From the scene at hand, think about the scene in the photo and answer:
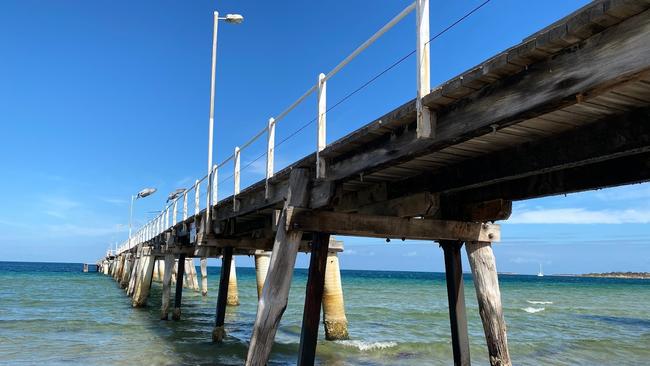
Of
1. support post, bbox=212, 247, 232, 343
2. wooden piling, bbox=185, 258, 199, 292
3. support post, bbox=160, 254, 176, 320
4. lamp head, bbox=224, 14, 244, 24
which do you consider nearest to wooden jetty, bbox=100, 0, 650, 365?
support post, bbox=212, 247, 232, 343

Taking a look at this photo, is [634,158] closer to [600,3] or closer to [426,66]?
[426,66]

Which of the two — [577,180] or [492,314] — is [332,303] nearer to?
[492,314]

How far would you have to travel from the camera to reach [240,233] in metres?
14.0

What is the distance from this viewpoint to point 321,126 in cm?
688

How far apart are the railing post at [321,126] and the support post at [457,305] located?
8.82 ft

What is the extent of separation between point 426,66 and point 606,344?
14324mm

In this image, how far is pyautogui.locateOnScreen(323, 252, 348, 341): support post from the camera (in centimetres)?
1387

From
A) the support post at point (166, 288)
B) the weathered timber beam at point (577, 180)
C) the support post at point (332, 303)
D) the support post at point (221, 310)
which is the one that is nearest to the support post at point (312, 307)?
the weathered timber beam at point (577, 180)

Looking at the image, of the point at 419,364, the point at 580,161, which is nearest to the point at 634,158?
the point at 580,161

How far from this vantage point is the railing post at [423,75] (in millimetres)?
4672

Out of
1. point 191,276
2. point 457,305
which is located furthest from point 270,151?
point 191,276

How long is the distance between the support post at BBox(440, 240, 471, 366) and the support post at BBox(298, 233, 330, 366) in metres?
2.22

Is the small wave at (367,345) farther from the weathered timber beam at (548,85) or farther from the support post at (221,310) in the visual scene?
the weathered timber beam at (548,85)

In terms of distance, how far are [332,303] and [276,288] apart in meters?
7.18
